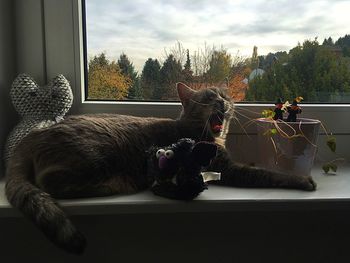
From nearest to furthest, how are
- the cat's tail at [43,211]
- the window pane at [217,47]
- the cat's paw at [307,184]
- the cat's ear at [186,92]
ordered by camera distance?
the cat's tail at [43,211] → the cat's paw at [307,184] → the cat's ear at [186,92] → the window pane at [217,47]

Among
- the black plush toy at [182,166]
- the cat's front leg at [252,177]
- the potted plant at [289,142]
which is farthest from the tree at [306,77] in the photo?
the black plush toy at [182,166]

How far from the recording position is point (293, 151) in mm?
798

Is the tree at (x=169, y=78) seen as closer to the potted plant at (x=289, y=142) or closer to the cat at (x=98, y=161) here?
the cat at (x=98, y=161)

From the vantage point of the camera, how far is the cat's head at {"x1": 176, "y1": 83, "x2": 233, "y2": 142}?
2.64ft

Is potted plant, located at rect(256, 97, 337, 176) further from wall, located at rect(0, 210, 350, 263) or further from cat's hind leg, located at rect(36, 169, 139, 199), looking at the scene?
cat's hind leg, located at rect(36, 169, 139, 199)

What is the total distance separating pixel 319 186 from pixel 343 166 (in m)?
0.24

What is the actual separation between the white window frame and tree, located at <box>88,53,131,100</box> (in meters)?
0.03

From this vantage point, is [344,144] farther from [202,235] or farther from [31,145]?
[31,145]

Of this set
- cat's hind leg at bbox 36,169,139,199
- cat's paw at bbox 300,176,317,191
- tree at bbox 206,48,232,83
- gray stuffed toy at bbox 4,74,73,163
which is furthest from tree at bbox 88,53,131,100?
cat's paw at bbox 300,176,317,191

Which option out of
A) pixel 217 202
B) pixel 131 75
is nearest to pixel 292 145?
pixel 217 202

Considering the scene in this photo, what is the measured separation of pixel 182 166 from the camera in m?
0.64

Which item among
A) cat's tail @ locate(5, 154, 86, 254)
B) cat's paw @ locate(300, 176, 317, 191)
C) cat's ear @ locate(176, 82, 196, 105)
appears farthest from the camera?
cat's ear @ locate(176, 82, 196, 105)

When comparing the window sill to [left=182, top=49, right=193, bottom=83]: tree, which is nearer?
the window sill

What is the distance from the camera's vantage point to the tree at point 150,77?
0.96m
